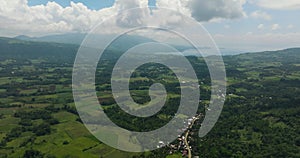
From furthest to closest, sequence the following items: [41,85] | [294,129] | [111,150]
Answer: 1. [41,85]
2. [294,129]
3. [111,150]

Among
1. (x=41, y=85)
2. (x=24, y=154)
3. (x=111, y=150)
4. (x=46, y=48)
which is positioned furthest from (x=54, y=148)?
(x=46, y=48)

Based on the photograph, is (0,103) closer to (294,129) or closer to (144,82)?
(144,82)

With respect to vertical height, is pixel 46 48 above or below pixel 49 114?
above

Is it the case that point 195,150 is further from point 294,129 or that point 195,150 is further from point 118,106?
point 118,106

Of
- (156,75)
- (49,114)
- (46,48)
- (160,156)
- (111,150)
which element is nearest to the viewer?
(160,156)

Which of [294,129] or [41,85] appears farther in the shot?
[41,85]

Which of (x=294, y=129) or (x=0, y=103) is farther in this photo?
(x=0, y=103)

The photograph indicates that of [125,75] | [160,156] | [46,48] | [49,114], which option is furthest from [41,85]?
[46,48]

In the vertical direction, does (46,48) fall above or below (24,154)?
above

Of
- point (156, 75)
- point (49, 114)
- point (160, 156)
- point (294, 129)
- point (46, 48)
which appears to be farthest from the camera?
point (46, 48)
